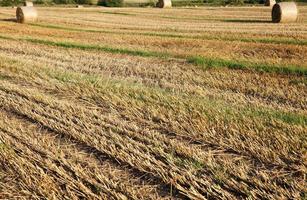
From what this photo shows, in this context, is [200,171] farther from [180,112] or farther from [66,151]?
[180,112]

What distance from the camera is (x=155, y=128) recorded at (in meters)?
5.54

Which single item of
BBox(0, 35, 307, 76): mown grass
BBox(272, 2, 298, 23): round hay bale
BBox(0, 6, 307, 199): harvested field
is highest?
BBox(272, 2, 298, 23): round hay bale

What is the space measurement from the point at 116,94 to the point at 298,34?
10.3 meters

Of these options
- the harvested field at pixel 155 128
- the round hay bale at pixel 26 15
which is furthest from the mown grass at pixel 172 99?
the round hay bale at pixel 26 15

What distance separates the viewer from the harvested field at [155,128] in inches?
158

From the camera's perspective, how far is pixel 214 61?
10.0 meters

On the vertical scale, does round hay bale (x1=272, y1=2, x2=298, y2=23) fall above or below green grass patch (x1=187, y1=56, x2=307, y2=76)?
above

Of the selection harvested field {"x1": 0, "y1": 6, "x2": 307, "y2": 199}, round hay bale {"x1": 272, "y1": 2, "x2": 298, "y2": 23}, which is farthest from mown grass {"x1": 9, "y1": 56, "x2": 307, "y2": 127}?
round hay bale {"x1": 272, "y1": 2, "x2": 298, "y2": 23}

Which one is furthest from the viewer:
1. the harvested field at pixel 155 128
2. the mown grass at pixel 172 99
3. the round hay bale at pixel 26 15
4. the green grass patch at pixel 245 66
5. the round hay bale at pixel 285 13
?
the round hay bale at pixel 26 15

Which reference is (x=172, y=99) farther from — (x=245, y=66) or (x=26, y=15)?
(x=26, y=15)

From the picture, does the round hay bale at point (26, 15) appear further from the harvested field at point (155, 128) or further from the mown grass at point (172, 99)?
the mown grass at point (172, 99)

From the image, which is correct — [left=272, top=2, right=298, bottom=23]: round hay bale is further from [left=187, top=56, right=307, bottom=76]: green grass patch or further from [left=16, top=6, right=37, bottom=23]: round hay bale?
[left=16, top=6, right=37, bottom=23]: round hay bale

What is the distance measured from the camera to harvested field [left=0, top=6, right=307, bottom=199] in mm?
4016

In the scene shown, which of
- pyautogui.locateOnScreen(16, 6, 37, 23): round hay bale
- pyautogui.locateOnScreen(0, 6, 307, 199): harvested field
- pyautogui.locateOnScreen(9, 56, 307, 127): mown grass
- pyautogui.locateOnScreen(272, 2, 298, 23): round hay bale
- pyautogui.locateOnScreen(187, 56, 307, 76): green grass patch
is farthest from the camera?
pyautogui.locateOnScreen(16, 6, 37, 23): round hay bale
